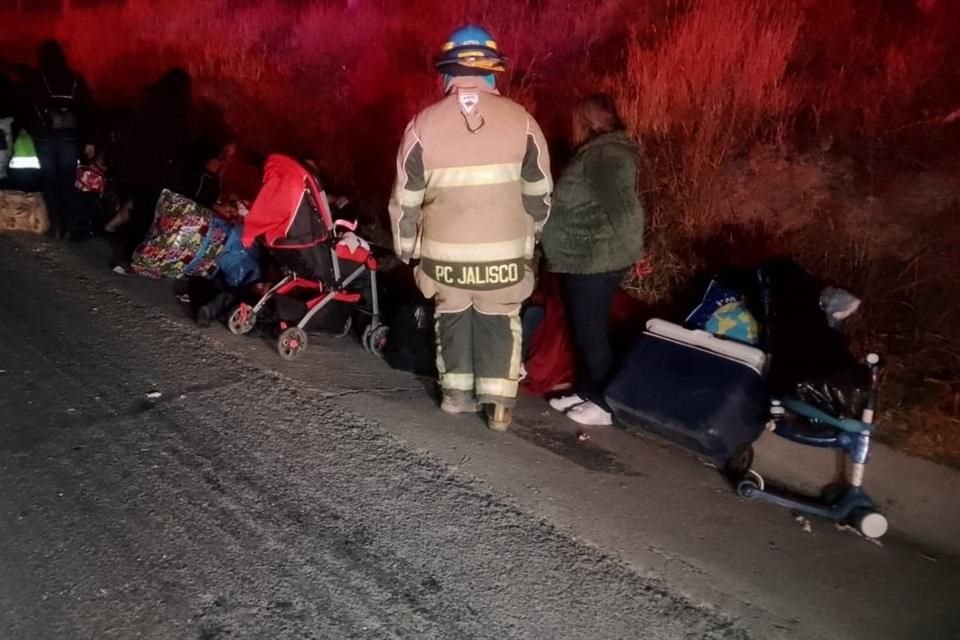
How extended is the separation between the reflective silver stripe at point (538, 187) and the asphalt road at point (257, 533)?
4.95 ft

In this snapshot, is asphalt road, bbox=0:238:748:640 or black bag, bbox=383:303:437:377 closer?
asphalt road, bbox=0:238:748:640

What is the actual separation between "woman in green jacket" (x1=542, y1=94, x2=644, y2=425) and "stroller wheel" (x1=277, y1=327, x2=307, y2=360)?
5.92ft

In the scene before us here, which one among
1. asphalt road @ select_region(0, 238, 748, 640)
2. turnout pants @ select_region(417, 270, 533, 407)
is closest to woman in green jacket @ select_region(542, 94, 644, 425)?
turnout pants @ select_region(417, 270, 533, 407)

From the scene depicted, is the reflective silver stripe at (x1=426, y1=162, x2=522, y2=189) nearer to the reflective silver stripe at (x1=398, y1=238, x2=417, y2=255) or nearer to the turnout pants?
the reflective silver stripe at (x1=398, y1=238, x2=417, y2=255)

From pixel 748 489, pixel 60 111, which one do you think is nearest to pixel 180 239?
pixel 60 111

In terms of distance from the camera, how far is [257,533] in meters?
3.87

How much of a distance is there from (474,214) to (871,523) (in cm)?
241

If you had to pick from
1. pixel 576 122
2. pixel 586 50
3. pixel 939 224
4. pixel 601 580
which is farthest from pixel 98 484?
pixel 586 50

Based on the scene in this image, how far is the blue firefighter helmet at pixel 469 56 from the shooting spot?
4484mm

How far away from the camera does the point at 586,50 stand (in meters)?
9.96

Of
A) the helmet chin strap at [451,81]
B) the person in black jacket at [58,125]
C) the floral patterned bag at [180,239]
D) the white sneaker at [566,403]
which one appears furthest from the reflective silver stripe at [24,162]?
the white sneaker at [566,403]

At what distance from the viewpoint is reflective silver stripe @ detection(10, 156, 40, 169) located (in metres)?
8.44

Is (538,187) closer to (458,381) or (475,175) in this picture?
(475,175)

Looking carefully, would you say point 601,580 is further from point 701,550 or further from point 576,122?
point 576,122
